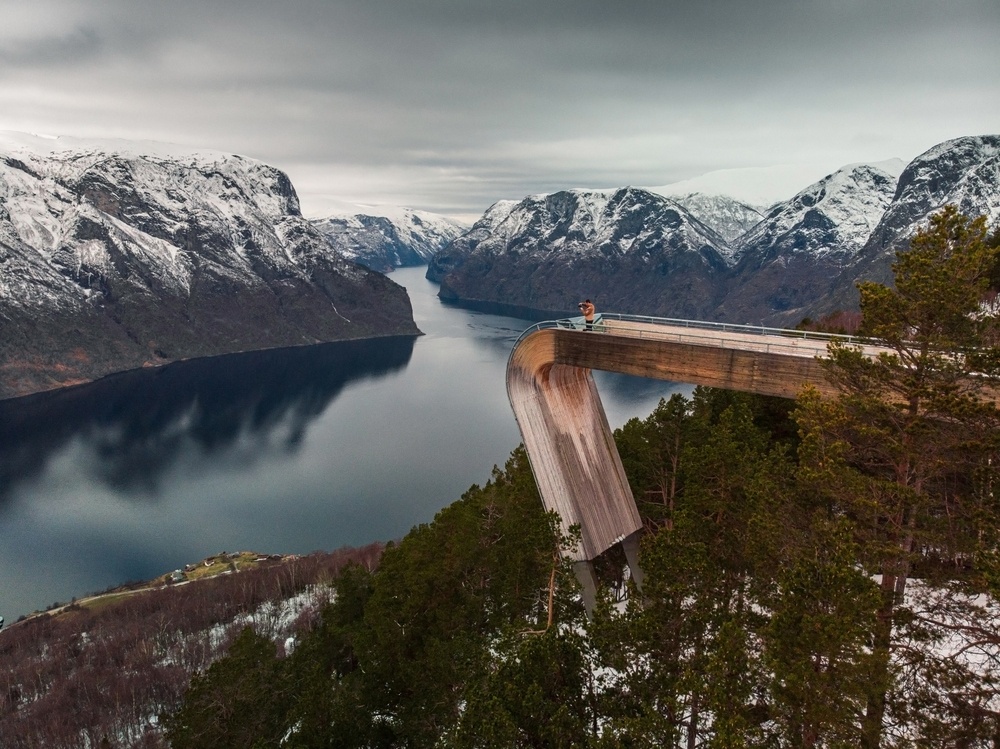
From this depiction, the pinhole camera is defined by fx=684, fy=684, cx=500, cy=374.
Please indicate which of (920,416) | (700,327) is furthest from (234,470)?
(920,416)

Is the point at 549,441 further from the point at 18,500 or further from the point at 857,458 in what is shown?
the point at 18,500

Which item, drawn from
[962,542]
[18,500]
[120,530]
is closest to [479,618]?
[962,542]

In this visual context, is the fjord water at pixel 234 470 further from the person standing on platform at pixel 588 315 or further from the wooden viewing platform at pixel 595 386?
the person standing on platform at pixel 588 315

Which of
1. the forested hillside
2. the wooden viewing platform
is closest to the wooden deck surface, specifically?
the wooden viewing platform

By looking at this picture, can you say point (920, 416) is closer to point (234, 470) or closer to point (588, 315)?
point (588, 315)

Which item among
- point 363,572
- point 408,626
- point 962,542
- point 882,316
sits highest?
point 882,316

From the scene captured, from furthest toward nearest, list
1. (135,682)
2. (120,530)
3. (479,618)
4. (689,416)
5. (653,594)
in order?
(120,530), (135,682), (689,416), (479,618), (653,594)

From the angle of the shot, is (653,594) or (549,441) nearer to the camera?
(653,594)
